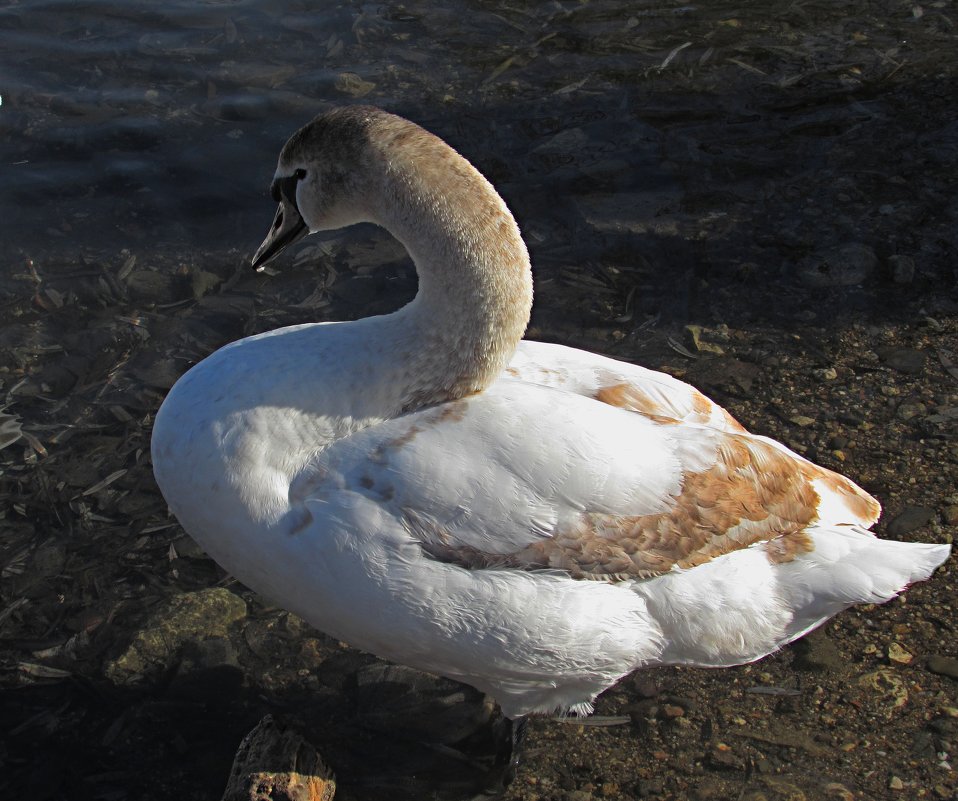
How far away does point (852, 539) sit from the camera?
3.83 m

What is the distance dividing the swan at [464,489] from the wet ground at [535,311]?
0.62 meters

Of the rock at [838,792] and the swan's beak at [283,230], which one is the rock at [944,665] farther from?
the swan's beak at [283,230]

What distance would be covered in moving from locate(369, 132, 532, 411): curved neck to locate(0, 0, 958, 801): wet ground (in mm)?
1409

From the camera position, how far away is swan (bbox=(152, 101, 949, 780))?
3.34m

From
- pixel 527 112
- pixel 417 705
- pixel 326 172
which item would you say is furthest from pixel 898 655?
pixel 527 112

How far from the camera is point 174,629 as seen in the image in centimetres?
442

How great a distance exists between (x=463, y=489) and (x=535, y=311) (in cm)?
259

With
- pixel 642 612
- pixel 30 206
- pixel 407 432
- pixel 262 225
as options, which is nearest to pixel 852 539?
pixel 642 612

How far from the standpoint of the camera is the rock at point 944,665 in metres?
4.17

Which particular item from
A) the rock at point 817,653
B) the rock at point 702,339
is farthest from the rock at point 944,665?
the rock at point 702,339

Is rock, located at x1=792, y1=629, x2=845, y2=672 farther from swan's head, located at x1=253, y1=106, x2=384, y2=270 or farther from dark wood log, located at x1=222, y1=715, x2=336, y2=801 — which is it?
swan's head, located at x1=253, y1=106, x2=384, y2=270

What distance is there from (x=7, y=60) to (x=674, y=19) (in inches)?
168

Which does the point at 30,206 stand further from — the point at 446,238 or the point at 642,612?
the point at 642,612

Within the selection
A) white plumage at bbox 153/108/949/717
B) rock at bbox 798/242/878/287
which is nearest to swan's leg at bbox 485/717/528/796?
white plumage at bbox 153/108/949/717
